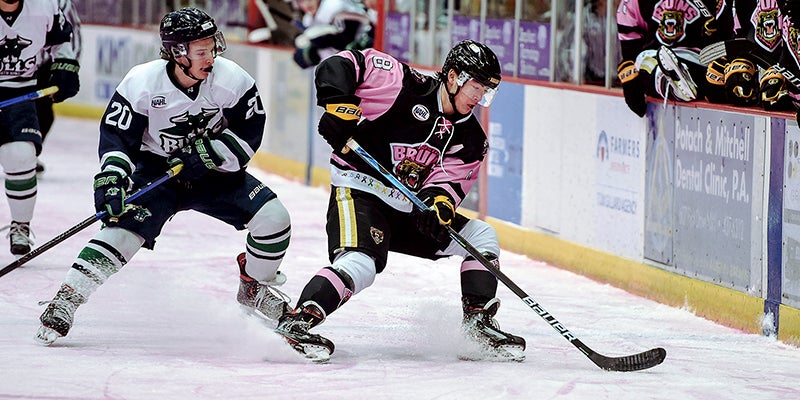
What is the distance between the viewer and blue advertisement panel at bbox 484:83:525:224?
25.1 ft

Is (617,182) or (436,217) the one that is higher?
(436,217)

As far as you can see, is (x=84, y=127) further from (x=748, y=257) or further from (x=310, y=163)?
(x=748, y=257)

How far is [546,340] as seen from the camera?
524 cm

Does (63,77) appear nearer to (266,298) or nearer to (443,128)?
(266,298)

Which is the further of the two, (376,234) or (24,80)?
(24,80)

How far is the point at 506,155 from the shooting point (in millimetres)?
7766

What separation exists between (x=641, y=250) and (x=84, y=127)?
834 centimetres

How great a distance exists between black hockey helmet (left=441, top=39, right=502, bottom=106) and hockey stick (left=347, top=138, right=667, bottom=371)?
374 mm

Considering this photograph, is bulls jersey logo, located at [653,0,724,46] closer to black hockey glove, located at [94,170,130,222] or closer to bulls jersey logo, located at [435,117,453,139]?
bulls jersey logo, located at [435,117,453,139]

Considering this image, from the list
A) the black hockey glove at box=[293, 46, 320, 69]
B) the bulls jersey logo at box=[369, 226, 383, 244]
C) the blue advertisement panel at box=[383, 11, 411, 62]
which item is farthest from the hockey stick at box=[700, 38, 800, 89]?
the black hockey glove at box=[293, 46, 320, 69]

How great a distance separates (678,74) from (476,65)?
→ 1.74 m

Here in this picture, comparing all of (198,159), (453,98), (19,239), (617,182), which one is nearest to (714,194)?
(617,182)

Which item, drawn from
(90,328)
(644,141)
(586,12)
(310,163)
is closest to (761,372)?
(644,141)

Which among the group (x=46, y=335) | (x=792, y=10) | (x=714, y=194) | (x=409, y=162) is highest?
(x=792, y=10)
